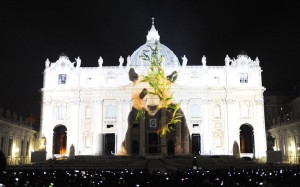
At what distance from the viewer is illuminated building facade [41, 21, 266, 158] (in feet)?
208

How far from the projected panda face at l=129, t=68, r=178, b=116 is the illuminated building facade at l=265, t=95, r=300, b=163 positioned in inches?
782

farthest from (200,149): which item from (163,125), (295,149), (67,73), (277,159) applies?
(67,73)

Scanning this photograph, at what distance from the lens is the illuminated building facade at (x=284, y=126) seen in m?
55.8

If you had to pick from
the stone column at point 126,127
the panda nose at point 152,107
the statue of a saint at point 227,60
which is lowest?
the stone column at point 126,127

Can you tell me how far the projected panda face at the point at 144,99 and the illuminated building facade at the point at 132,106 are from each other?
0.90 metres

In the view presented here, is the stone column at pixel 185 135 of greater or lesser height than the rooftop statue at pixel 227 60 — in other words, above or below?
below

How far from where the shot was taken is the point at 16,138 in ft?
191

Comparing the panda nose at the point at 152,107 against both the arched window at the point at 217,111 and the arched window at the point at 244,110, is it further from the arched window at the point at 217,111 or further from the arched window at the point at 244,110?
the arched window at the point at 244,110

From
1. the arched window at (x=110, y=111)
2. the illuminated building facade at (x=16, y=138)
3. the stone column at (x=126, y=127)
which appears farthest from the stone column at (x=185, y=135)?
the illuminated building facade at (x=16, y=138)

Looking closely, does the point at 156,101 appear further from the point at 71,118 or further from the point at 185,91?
the point at 71,118

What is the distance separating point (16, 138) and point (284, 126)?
1715 inches

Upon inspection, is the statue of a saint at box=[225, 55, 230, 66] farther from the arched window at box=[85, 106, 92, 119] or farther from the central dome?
the arched window at box=[85, 106, 92, 119]

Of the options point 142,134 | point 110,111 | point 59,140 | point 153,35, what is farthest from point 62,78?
point 153,35

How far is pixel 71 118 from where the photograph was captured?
64.7m
